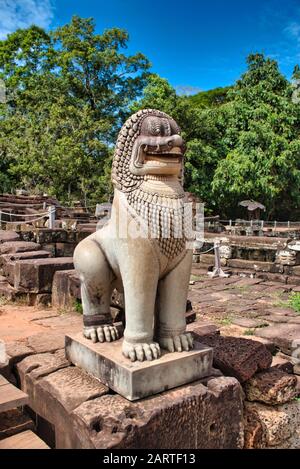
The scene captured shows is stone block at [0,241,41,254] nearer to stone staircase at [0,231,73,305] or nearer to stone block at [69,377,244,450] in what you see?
stone staircase at [0,231,73,305]

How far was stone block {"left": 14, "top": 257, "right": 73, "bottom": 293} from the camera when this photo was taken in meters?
4.52

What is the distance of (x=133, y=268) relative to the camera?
2.07m

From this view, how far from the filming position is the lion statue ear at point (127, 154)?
2154 millimetres

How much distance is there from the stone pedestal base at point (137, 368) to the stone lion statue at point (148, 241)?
6 centimetres

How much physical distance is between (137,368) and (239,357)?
993mm

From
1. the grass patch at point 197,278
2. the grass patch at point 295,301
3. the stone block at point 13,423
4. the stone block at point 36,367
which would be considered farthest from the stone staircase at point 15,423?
the grass patch at point 197,278

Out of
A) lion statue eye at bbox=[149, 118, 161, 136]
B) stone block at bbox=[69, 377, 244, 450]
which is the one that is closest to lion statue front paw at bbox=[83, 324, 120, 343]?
stone block at bbox=[69, 377, 244, 450]

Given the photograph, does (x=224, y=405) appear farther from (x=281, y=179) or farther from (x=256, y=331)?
(x=281, y=179)

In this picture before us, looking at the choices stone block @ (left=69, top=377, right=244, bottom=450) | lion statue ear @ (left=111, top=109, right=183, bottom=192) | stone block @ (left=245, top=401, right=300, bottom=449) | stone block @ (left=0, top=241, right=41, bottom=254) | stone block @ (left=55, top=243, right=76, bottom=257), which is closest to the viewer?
stone block @ (left=69, top=377, right=244, bottom=450)

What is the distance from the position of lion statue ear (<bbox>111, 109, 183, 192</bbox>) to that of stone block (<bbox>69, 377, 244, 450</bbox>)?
115 centimetres

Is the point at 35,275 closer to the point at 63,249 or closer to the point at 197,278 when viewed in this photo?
the point at 197,278

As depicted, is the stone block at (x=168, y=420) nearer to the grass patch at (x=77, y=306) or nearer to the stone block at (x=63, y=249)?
the grass patch at (x=77, y=306)

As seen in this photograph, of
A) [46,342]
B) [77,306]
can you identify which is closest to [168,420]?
[46,342]

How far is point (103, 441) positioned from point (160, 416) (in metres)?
0.31
